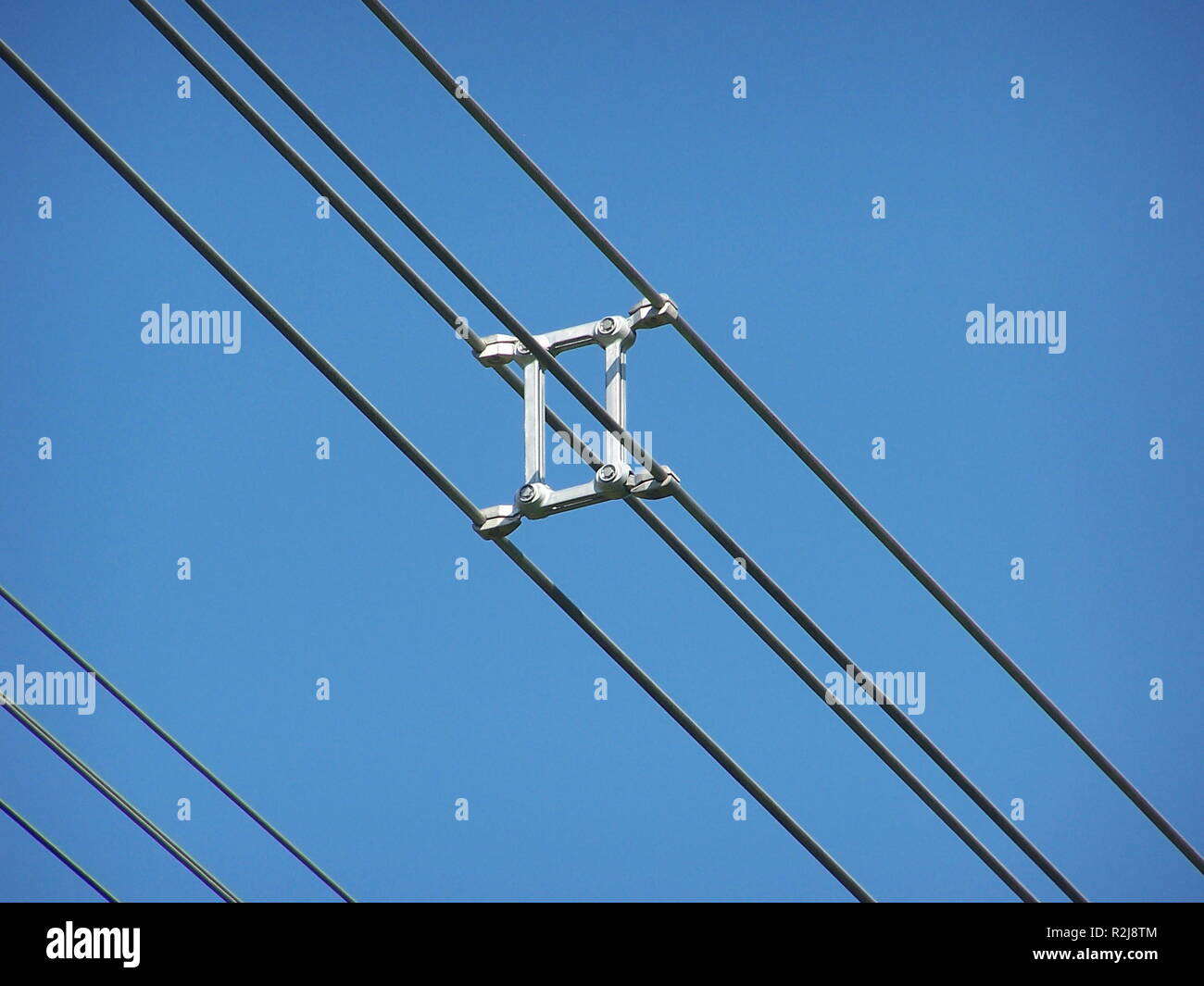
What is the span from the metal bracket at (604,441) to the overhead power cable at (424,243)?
0.14 meters

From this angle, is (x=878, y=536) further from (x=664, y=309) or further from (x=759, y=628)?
(x=664, y=309)

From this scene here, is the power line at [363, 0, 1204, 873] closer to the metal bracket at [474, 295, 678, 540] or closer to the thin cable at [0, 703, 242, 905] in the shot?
the metal bracket at [474, 295, 678, 540]

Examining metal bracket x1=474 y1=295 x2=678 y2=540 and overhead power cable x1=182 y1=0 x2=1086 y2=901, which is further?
metal bracket x1=474 y1=295 x2=678 y2=540

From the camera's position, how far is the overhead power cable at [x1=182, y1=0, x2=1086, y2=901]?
10.3 meters

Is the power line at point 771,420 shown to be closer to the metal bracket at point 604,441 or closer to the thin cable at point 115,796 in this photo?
the metal bracket at point 604,441

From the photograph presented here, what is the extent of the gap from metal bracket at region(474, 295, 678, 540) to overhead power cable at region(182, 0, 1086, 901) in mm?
139

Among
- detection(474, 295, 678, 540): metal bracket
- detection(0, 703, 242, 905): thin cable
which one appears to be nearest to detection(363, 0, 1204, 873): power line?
detection(474, 295, 678, 540): metal bracket

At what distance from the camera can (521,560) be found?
11.6 metres

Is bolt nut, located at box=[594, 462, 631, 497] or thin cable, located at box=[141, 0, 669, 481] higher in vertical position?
thin cable, located at box=[141, 0, 669, 481]

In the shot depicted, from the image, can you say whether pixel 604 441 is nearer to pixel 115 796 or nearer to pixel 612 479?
pixel 612 479

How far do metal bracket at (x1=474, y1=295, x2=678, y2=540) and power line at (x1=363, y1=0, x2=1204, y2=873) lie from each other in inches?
9.8

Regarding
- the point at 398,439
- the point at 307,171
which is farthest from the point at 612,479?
the point at 307,171
